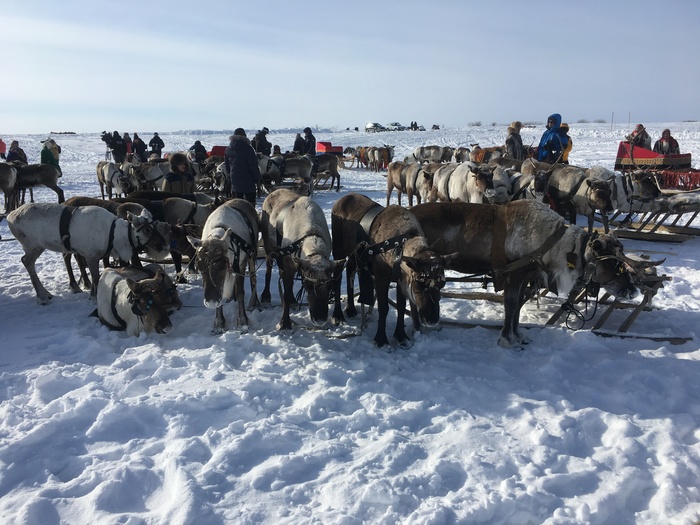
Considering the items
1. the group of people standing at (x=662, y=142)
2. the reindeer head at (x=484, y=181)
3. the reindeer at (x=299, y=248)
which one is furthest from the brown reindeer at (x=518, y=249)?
the group of people standing at (x=662, y=142)

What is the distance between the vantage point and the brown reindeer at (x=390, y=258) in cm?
436

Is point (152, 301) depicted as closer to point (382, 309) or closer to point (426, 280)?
point (382, 309)

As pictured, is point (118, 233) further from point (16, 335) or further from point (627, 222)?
point (627, 222)

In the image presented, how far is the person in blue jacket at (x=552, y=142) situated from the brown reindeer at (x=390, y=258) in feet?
29.4

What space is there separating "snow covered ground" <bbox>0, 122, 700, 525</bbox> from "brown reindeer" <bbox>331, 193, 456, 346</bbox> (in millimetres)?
470

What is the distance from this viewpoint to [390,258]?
475 centimetres

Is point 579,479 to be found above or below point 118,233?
below

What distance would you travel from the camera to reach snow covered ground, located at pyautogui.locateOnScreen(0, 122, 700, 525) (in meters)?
2.80

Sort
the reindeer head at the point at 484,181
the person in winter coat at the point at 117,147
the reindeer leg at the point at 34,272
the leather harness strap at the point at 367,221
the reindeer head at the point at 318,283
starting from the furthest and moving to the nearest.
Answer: the person in winter coat at the point at 117,147, the reindeer head at the point at 484,181, the reindeer leg at the point at 34,272, the leather harness strap at the point at 367,221, the reindeer head at the point at 318,283

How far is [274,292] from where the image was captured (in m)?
6.93

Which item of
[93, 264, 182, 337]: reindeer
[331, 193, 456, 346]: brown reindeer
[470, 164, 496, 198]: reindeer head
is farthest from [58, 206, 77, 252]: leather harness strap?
[470, 164, 496, 198]: reindeer head

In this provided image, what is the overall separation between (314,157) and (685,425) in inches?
678

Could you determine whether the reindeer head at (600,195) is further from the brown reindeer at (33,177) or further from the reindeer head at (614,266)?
the brown reindeer at (33,177)

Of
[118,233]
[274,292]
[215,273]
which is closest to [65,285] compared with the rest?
[118,233]
